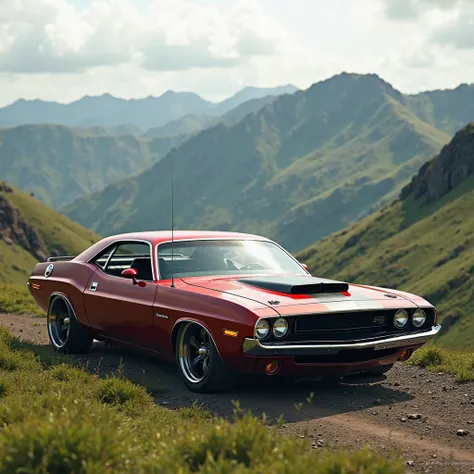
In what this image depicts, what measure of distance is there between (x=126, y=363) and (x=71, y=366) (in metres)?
1.23

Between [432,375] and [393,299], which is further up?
[393,299]

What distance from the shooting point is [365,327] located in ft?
25.2

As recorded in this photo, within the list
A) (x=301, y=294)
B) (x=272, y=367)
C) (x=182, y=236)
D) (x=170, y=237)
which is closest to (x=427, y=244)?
(x=182, y=236)

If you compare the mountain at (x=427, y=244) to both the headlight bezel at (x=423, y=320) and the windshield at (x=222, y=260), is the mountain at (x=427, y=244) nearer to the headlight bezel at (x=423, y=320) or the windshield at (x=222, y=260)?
the windshield at (x=222, y=260)

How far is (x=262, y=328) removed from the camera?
23.5 feet

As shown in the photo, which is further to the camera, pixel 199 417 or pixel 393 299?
pixel 393 299

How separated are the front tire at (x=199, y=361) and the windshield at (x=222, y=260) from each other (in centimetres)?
96

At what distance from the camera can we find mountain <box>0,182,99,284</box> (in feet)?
494

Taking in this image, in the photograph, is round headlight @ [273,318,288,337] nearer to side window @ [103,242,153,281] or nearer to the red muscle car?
the red muscle car

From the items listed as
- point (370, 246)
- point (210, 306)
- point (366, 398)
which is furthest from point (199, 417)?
point (370, 246)

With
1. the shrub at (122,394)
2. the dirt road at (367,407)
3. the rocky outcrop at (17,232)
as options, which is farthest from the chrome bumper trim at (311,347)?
the rocky outcrop at (17,232)

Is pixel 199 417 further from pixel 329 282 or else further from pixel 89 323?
pixel 89 323

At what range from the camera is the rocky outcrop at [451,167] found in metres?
155

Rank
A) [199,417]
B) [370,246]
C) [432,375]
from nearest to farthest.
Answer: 1. [199,417]
2. [432,375]
3. [370,246]
